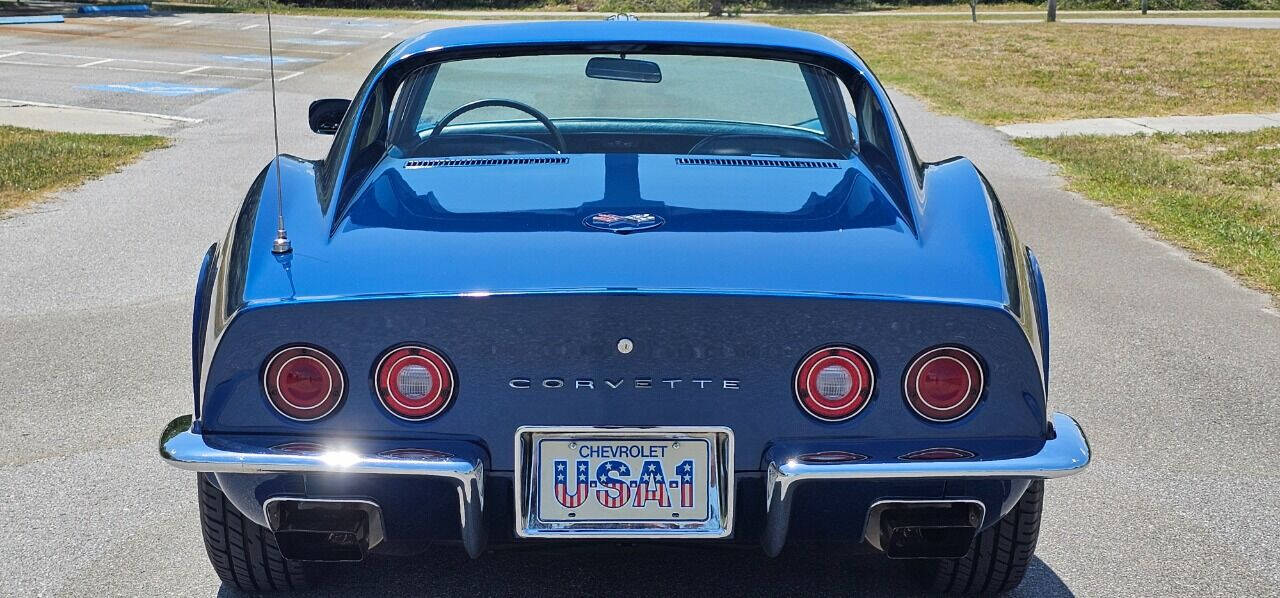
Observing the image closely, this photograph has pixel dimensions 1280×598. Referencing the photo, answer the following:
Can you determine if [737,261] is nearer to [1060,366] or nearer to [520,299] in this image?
[520,299]

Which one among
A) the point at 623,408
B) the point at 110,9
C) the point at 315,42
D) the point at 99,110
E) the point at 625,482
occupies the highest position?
the point at 623,408

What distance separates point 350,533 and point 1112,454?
2669 mm

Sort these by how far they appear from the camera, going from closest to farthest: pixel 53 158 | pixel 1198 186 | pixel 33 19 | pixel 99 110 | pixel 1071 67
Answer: pixel 1198 186, pixel 53 158, pixel 99 110, pixel 1071 67, pixel 33 19

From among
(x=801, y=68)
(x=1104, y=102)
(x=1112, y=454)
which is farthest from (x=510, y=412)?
(x=1104, y=102)

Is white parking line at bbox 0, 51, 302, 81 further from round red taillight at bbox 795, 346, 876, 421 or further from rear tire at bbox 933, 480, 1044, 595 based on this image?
round red taillight at bbox 795, 346, 876, 421

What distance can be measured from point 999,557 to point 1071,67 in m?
21.0

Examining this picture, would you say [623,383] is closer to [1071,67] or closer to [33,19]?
[1071,67]

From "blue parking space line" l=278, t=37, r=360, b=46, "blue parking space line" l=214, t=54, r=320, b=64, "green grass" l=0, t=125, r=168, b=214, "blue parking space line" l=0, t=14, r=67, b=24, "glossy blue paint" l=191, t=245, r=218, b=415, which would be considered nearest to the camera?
"glossy blue paint" l=191, t=245, r=218, b=415

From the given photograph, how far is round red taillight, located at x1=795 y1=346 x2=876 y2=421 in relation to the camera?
2.75 metres

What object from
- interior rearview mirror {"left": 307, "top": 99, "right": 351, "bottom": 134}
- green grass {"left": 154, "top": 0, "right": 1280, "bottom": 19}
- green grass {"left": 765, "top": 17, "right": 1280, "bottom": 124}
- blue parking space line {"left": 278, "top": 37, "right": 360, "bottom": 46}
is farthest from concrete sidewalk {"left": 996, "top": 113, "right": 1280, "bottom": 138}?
green grass {"left": 154, "top": 0, "right": 1280, "bottom": 19}

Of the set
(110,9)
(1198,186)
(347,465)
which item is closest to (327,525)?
(347,465)

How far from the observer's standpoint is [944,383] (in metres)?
2.77

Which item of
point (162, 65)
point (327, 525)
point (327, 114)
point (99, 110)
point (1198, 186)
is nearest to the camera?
point (327, 525)

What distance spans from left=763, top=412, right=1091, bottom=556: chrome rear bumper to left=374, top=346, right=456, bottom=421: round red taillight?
650 millimetres
